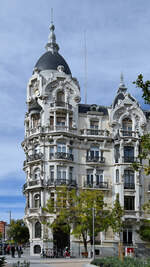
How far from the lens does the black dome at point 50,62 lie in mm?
73812

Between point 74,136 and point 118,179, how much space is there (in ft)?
29.9

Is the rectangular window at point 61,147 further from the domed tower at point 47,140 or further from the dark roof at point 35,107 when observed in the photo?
the dark roof at point 35,107

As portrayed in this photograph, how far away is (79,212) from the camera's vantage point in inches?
2432

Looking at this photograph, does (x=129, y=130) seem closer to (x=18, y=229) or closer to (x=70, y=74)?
(x=70, y=74)

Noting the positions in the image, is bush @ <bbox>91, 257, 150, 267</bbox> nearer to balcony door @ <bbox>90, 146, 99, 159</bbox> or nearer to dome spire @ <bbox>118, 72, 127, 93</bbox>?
balcony door @ <bbox>90, 146, 99, 159</bbox>

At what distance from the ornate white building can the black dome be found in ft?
0.50

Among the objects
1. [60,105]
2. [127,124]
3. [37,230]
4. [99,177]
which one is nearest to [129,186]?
[99,177]

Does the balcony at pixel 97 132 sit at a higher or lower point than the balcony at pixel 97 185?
higher

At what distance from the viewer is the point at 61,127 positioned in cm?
6981

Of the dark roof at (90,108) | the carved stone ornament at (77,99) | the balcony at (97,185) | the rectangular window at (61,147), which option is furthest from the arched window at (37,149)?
the carved stone ornament at (77,99)

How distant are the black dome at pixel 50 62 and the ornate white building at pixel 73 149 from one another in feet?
0.50

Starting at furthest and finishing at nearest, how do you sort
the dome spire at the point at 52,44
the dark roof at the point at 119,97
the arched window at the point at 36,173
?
1. the dome spire at the point at 52,44
2. the dark roof at the point at 119,97
3. the arched window at the point at 36,173

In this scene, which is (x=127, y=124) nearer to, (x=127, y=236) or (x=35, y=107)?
(x=35, y=107)

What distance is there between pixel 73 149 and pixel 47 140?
13.9ft
